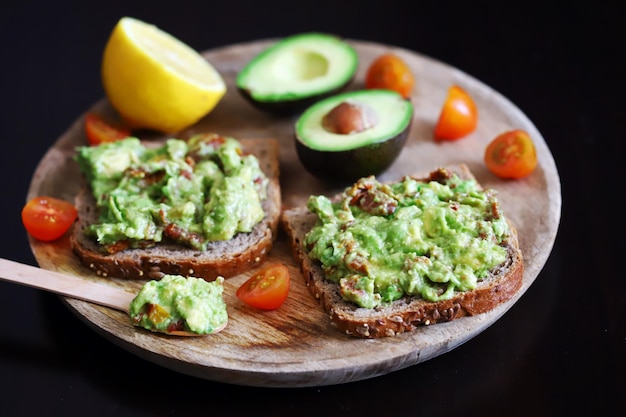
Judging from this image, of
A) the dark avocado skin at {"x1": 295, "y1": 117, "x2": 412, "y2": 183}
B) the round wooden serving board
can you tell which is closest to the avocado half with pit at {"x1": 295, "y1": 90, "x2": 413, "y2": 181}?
the dark avocado skin at {"x1": 295, "y1": 117, "x2": 412, "y2": 183}

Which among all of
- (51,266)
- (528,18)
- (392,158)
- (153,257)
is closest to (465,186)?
(392,158)

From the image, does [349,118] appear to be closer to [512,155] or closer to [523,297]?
[512,155]

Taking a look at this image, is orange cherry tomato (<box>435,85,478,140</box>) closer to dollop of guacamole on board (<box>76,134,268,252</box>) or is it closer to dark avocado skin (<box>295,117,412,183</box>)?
dark avocado skin (<box>295,117,412,183</box>)

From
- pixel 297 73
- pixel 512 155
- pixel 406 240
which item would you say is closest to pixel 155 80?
pixel 297 73

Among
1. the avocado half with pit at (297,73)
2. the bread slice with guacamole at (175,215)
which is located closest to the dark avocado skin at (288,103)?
the avocado half with pit at (297,73)

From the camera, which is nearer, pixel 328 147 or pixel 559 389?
pixel 559 389

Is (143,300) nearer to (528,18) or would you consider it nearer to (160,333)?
(160,333)
